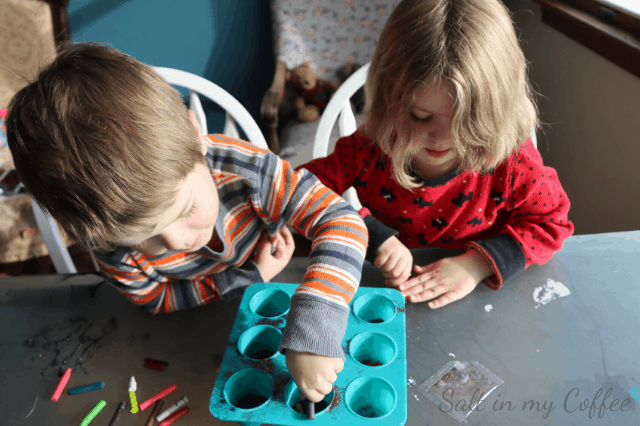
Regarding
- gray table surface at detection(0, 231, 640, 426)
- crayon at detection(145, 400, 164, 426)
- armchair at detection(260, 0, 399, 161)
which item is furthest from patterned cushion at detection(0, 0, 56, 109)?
crayon at detection(145, 400, 164, 426)

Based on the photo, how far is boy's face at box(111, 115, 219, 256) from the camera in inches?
19.9

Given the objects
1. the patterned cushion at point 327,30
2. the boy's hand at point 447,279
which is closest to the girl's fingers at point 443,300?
the boy's hand at point 447,279

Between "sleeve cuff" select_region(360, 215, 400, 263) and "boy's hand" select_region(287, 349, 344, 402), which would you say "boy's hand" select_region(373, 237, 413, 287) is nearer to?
"sleeve cuff" select_region(360, 215, 400, 263)

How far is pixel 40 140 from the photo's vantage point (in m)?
0.43

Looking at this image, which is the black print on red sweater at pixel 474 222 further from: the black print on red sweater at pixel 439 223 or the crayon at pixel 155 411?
the crayon at pixel 155 411

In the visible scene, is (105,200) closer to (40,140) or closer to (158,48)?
(40,140)

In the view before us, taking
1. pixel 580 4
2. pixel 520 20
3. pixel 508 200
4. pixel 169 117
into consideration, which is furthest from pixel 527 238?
pixel 520 20

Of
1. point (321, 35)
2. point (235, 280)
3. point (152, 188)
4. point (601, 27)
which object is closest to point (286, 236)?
point (235, 280)

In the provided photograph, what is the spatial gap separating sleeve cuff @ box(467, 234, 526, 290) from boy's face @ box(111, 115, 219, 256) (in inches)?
16.6

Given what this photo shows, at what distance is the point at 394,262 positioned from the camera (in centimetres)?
67

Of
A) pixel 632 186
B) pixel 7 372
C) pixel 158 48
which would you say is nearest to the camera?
pixel 7 372

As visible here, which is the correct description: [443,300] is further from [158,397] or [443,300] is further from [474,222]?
[158,397]

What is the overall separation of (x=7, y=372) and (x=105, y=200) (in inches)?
13.2

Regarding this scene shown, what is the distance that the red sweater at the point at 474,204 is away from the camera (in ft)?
2.29
